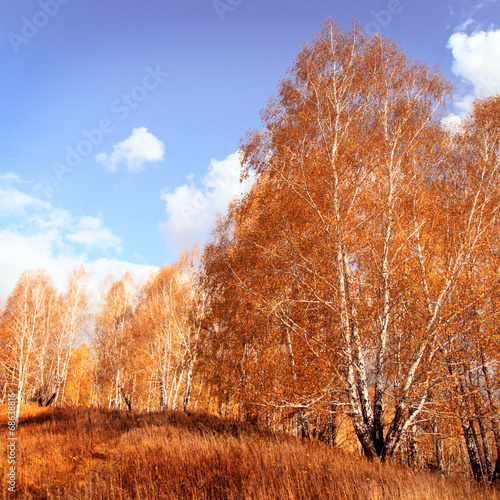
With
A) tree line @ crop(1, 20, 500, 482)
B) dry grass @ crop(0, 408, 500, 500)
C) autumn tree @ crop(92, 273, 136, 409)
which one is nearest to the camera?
dry grass @ crop(0, 408, 500, 500)

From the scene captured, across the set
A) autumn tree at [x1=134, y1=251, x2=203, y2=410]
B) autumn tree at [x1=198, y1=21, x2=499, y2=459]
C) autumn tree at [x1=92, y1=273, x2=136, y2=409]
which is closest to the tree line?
autumn tree at [x1=198, y1=21, x2=499, y2=459]

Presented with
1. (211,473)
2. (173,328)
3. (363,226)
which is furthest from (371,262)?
(173,328)

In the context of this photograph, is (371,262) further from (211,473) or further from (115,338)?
(115,338)

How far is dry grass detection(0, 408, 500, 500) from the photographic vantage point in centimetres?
380

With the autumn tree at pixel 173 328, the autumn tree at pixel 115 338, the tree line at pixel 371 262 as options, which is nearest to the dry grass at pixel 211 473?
the tree line at pixel 371 262

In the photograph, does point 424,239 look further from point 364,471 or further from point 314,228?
point 364,471

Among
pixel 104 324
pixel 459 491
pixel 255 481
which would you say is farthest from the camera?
pixel 104 324

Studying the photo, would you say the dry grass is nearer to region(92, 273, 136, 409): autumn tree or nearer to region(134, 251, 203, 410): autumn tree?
region(134, 251, 203, 410): autumn tree

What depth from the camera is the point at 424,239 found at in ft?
28.2

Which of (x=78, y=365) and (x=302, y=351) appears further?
(x=78, y=365)

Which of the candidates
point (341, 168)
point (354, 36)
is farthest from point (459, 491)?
point (354, 36)

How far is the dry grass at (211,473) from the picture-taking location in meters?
3.80

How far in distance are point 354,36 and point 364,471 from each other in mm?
9019

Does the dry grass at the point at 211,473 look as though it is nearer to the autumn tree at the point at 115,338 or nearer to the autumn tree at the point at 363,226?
the autumn tree at the point at 363,226
